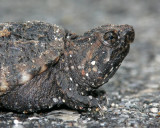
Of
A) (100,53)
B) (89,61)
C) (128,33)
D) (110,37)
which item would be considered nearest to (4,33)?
(89,61)

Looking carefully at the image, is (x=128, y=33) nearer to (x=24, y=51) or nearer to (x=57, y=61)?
(x=57, y=61)

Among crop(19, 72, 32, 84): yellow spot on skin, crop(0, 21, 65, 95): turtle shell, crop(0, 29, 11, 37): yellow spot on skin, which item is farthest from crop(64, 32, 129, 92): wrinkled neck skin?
crop(0, 29, 11, 37): yellow spot on skin

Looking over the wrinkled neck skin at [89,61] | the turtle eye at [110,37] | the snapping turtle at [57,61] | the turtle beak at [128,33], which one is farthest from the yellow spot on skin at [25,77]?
the turtle beak at [128,33]

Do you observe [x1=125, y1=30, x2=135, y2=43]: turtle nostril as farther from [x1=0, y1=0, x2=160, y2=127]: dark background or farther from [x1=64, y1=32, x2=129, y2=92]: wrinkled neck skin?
[x1=0, y1=0, x2=160, y2=127]: dark background

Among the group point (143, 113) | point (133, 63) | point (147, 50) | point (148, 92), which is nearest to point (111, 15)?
point (147, 50)

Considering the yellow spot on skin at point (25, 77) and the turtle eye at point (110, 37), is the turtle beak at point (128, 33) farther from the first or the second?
the yellow spot on skin at point (25, 77)

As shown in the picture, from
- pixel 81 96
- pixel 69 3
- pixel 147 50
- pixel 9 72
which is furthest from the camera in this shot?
pixel 69 3

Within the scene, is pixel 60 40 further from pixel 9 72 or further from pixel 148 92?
pixel 148 92
